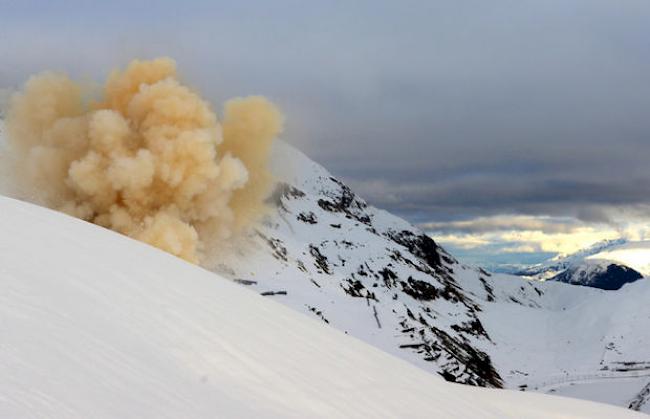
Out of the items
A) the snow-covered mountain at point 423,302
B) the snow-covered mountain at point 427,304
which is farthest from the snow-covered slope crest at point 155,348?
the snow-covered mountain at point 423,302

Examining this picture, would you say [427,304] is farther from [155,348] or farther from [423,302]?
[155,348]

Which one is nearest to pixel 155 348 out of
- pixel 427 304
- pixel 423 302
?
pixel 423 302

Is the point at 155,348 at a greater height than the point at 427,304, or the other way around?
the point at 427,304

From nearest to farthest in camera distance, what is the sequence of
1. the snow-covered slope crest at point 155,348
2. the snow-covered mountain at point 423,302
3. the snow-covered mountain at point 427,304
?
the snow-covered slope crest at point 155,348
the snow-covered mountain at point 427,304
the snow-covered mountain at point 423,302

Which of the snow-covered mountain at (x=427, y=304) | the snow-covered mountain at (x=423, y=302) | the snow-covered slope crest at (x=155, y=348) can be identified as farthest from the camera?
the snow-covered mountain at (x=423, y=302)

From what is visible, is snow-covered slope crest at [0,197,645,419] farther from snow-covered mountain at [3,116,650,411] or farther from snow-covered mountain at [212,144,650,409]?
snow-covered mountain at [212,144,650,409]

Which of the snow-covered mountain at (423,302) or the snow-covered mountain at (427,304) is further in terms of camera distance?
the snow-covered mountain at (423,302)

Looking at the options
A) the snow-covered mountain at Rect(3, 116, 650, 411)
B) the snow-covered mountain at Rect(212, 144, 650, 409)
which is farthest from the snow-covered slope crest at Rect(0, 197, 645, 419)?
the snow-covered mountain at Rect(212, 144, 650, 409)

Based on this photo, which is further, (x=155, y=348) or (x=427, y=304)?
(x=427, y=304)

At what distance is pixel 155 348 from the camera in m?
6.23

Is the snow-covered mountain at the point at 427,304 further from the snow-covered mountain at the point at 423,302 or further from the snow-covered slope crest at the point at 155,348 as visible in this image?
the snow-covered slope crest at the point at 155,348

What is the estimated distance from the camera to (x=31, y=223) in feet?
29.9

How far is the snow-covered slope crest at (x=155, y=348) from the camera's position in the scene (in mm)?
4836

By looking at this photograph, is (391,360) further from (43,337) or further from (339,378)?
(43,337)
